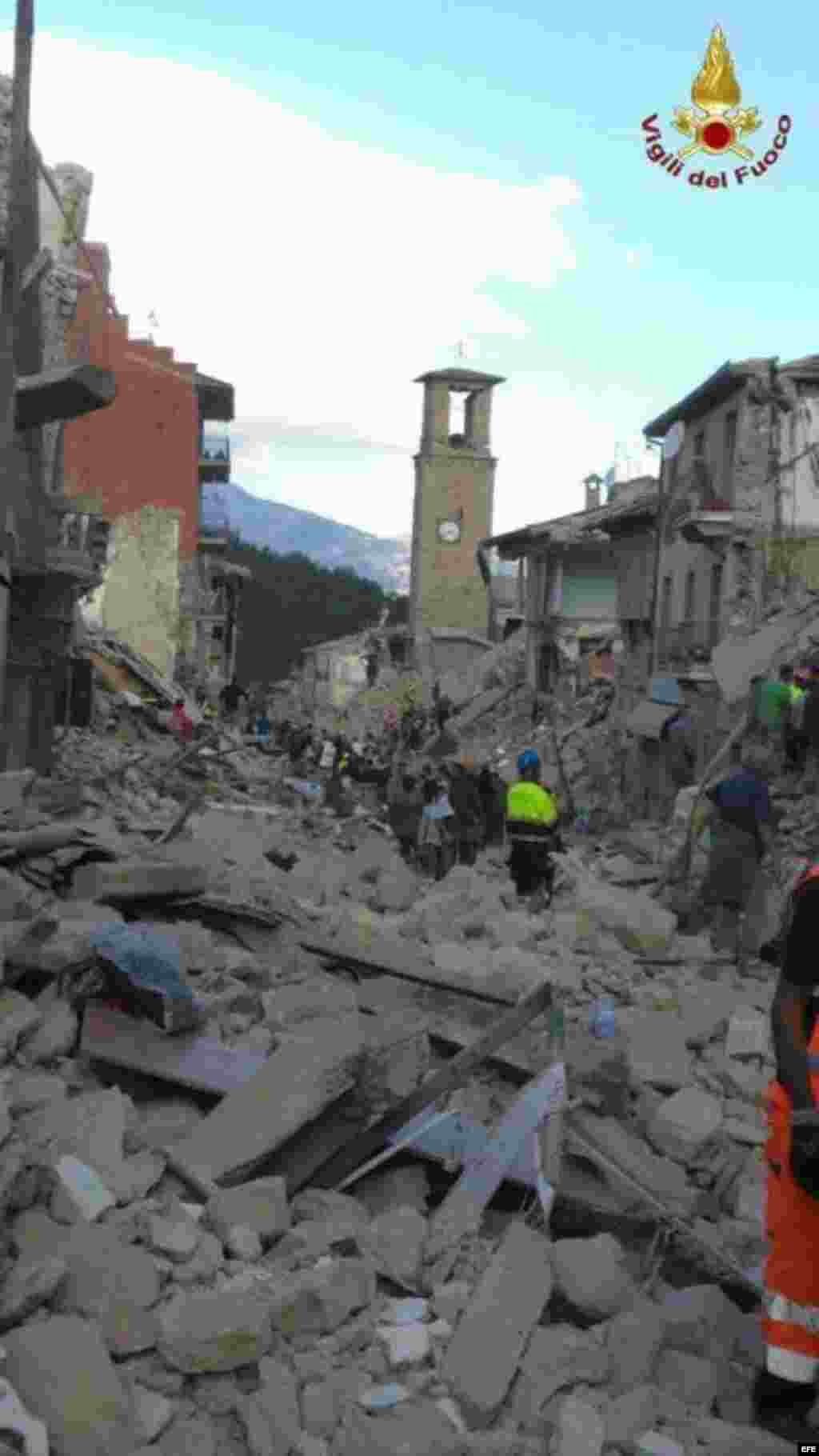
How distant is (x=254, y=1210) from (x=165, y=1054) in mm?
1004

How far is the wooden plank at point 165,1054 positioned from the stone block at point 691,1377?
179 centimetres

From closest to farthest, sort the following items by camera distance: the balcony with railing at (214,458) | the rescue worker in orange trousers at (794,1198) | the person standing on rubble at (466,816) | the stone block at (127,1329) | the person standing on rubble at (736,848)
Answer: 1. the rescue worker in orange trousers at (794,1198)
2. the stone block at (127,1329)
3. the person standing on rubble at (736,848)
4. the person standing on rubble at (466,816)
5. the balcony with railing at (214,458)

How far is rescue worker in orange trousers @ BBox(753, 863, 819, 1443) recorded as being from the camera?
3889 millimetres

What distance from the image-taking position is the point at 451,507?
2323 inches

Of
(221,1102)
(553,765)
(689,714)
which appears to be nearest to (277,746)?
(553,765)

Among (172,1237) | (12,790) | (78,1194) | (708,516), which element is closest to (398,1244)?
(172,1237)

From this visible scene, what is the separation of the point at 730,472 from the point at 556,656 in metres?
15.1

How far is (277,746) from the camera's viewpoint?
105 feet

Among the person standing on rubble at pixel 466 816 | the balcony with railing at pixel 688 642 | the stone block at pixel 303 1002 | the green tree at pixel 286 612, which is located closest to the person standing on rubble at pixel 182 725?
the balcony with railing at pixel 688 642

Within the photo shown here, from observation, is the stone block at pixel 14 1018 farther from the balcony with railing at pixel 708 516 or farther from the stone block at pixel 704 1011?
the balcony with railing at pixel 708 516

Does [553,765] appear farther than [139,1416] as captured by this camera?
Yes

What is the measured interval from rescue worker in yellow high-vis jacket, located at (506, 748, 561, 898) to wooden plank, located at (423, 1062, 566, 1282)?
22.6 ft

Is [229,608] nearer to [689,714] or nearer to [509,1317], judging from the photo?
[689,714]

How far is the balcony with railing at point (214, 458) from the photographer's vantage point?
50.2 metres
